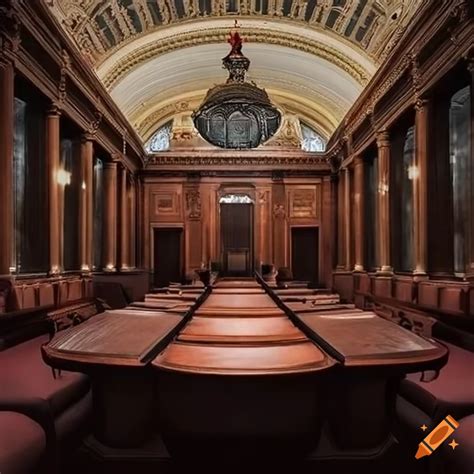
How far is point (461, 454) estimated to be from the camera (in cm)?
228

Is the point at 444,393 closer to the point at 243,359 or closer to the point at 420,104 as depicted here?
the point at 243,359

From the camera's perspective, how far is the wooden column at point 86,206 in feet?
30.0

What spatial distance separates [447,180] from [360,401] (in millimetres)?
5737

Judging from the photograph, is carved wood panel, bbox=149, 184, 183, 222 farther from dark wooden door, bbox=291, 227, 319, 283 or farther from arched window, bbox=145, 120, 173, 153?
dark wooden door, bbox=291, 227, 319, 283

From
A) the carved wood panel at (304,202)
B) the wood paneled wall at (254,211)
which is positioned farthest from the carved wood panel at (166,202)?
the carved wood panel at (304,202)

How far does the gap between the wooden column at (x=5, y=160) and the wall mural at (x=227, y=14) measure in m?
3.67

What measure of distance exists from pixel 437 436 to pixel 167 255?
532 inches

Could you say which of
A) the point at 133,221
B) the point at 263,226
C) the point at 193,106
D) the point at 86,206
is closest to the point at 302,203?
the point at 263,226

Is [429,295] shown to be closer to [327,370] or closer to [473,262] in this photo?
[473,262]

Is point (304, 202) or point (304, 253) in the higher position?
point (304, 202)

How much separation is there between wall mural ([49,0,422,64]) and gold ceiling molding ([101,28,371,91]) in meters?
0.53

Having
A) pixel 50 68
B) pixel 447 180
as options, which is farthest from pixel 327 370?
pixel 50 68

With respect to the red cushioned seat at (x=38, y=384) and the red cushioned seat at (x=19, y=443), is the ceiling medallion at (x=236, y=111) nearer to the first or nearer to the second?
the red cushioned seat at (x=38, y=384)

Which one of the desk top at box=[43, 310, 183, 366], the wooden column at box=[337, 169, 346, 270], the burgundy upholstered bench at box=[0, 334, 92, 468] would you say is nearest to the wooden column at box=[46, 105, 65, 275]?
the burgundy upholstered bench at box=[0, 334, 92, 468]
